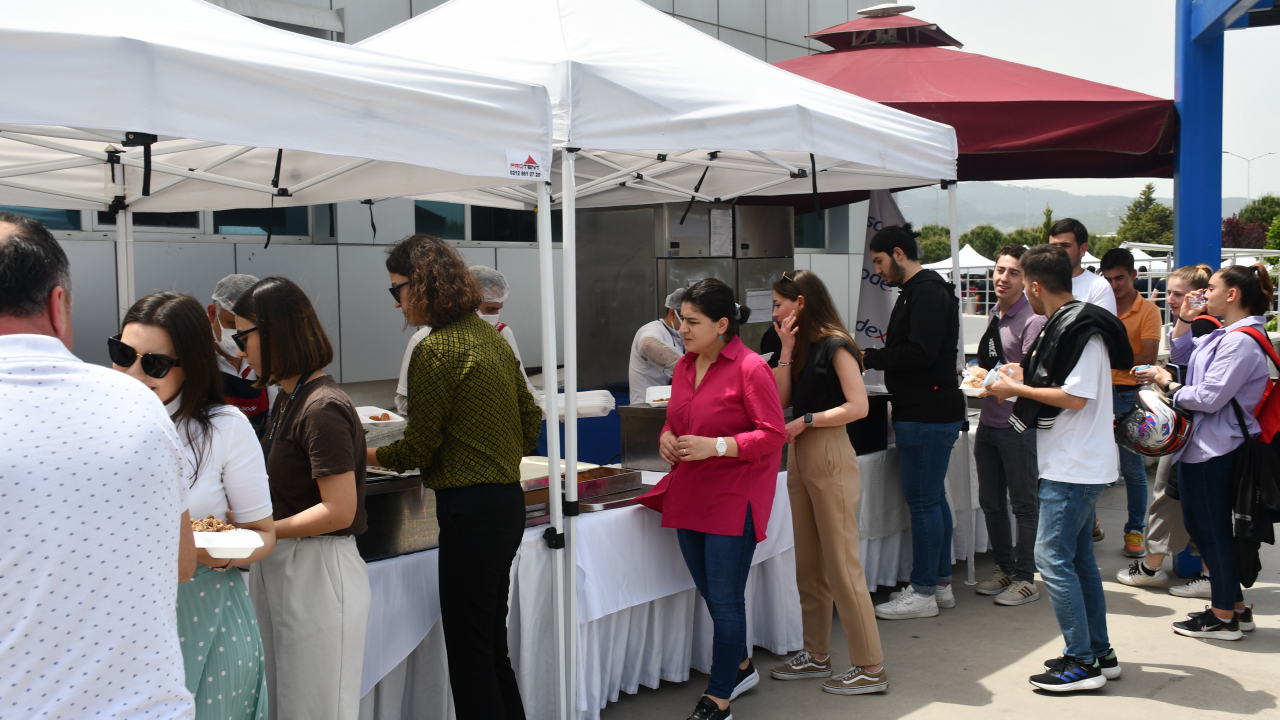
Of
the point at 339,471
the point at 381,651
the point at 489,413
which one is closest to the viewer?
the point at 339,471

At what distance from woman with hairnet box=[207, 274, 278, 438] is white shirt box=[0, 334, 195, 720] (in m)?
2.32

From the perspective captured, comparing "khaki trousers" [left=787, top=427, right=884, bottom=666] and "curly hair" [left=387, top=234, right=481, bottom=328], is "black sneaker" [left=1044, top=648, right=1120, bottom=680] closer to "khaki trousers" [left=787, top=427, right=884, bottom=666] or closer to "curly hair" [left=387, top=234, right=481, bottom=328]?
"khaki trousers" [left=787, top=427, right=884, bottom=666]

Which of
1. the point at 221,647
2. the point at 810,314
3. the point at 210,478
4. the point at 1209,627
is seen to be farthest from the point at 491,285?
the point at 1209,627

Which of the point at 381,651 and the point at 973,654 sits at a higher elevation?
the point at 381,651

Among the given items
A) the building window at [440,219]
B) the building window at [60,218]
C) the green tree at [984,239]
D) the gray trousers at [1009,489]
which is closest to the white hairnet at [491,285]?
the gray trousers at [1009,489]

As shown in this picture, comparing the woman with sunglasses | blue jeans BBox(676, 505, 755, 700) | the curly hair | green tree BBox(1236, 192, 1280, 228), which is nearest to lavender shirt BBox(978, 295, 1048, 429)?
blue jeans BBox(676, 505, 755, 700)

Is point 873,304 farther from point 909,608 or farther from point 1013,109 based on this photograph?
point 909,608

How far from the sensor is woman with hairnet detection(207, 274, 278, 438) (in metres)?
3.78

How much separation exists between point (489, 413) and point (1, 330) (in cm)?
159

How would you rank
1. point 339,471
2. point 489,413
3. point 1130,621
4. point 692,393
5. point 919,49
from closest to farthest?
point 339,471, point 489,413, point 692,393, point 1130,621, point 919,49

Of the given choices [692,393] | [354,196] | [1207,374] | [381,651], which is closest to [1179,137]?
[1207,374]

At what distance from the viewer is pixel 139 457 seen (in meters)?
1.40

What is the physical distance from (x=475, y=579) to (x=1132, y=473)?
14.5ft

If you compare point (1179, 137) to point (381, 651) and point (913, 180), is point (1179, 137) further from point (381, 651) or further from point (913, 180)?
point (381, 651)
